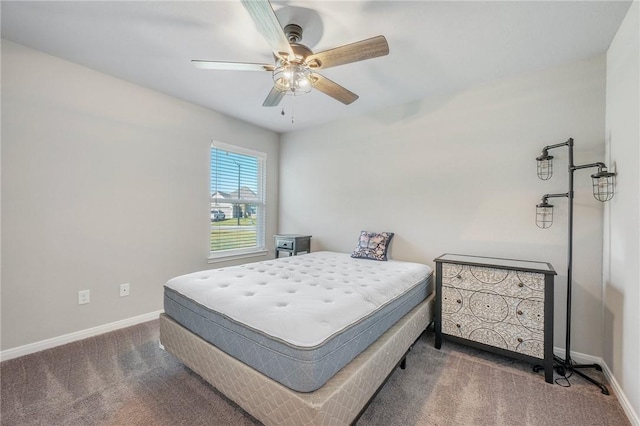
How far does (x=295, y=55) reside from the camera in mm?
1717

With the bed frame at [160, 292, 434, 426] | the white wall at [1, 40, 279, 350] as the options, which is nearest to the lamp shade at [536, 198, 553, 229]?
the bed frame at [160, 292, 434, 426]

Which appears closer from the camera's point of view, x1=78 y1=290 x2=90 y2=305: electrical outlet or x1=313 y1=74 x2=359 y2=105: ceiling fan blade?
x1=313 y1=74 x2=359 y2=105: ceiling fan blade

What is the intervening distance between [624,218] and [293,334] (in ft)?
7.31

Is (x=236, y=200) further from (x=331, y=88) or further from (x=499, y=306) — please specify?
(x=499, y=306)

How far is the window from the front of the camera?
3.52 m

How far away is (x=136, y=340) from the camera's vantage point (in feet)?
7.98

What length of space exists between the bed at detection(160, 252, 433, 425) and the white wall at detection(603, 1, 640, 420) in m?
1.22

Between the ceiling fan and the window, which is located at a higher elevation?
the ceiling fan

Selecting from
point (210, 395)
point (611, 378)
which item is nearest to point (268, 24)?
point (210, 395)

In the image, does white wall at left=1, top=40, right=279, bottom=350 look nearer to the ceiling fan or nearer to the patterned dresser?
the ceiling fan

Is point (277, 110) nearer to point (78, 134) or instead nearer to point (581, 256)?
point (78, 134)

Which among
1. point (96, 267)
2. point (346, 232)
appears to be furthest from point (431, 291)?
point (96, 267)

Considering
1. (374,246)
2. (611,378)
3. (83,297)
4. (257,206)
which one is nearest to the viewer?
(611,378)

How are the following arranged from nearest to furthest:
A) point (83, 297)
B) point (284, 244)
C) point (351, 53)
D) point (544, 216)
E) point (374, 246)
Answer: point (351, 53) → point (544, 216) → point (83, 297) → point (374, 246) → point (284, 244)
